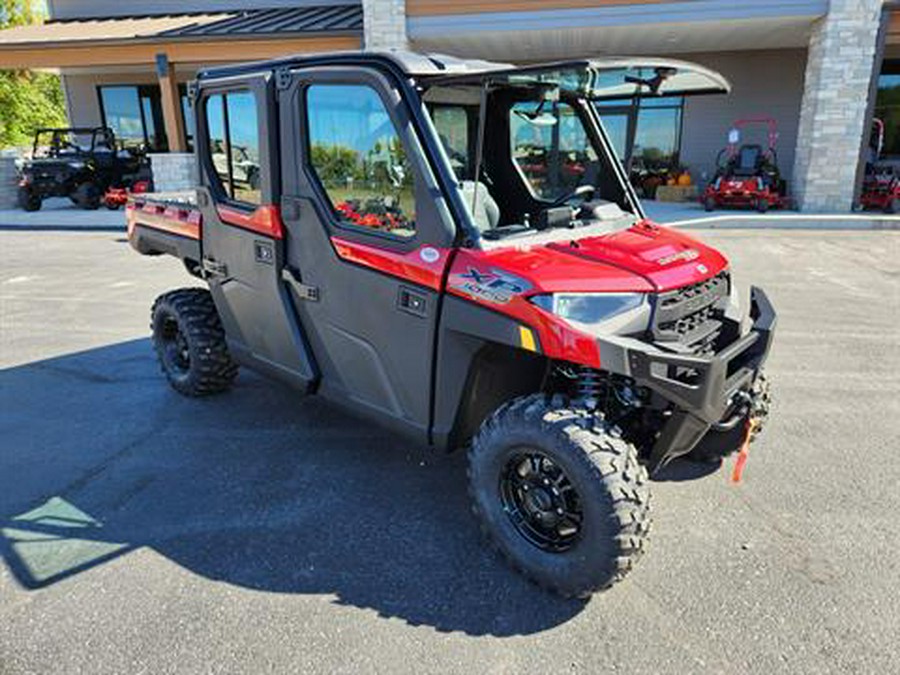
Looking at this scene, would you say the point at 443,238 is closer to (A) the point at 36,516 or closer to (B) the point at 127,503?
(B) the point at 127,503

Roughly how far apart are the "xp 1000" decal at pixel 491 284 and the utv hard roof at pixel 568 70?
755 millimetres

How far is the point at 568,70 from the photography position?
233cm

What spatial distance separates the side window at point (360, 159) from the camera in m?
2.92

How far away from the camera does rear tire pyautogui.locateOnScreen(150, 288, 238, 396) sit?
14.6 feet

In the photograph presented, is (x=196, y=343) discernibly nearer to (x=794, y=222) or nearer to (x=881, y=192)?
(x=794, y=222)

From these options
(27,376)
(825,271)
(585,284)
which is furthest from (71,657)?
(825,271)

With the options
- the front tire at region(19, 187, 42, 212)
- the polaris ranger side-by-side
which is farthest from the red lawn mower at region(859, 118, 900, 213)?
the front tire at region(19, 187, 42, 212)

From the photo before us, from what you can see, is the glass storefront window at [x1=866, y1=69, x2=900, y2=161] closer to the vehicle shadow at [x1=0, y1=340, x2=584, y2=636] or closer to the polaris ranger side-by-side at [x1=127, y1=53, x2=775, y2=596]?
the polaris ranger side-by-side at [x1=127, y1=53, x2=775, y2=596]

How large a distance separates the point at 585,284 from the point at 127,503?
8.57 ft

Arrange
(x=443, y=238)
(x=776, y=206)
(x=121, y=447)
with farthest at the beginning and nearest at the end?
(x=776, y=206) < (x=121, y=447) < (x=443, y=238)

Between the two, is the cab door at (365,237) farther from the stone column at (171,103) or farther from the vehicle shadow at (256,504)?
the stone column at (171,103)

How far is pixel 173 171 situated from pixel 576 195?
43.1 ft

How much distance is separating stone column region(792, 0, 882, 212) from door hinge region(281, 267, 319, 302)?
12109mm

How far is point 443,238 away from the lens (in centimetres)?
275
